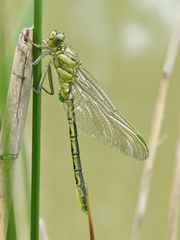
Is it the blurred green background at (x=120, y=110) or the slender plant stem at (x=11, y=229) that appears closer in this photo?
the slender plant stem at (x=11, y=229)

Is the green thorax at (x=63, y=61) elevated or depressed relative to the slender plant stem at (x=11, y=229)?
elevated

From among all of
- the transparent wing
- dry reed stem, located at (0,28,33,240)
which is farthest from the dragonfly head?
dry reed stem, located at (0,28,33,240)

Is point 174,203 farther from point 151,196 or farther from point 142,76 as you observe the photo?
point 142,76

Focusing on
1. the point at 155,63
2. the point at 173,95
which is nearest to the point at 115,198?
the point at 173,95

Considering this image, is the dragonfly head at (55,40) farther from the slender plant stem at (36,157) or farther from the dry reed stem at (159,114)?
the slender plant stem at (36,157)

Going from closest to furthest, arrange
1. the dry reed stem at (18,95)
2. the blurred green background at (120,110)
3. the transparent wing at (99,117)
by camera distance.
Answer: the dry reed stem at (18,95) → the transparent wing at (99,117) → the blurred green background at (120,110)

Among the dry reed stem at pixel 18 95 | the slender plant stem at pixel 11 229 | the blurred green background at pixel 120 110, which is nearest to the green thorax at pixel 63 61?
the dry reed stem at pixel 18 95

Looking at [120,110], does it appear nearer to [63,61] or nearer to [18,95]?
[63,61]
